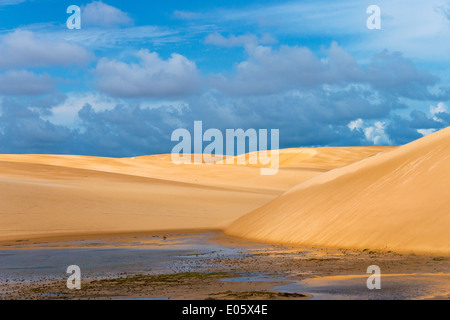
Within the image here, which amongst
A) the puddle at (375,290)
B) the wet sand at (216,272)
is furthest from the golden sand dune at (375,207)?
the puddle at (375,290)

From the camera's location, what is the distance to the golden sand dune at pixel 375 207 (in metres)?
17.7

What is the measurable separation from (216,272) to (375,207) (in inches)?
312

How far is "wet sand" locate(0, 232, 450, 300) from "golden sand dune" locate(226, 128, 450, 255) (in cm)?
101

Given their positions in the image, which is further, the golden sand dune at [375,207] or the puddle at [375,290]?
the golden sand dune at [375,207]

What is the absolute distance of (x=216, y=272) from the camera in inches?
541

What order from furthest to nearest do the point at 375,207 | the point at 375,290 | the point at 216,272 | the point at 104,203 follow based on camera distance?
the point at 104,203
the point at 375,207
the point at 216,272
the point at 375,290

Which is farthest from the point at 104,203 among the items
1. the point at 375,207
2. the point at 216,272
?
the point at 216,272

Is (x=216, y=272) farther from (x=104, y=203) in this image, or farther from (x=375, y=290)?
(x=104, y=203)

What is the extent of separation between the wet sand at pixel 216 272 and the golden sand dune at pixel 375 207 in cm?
101

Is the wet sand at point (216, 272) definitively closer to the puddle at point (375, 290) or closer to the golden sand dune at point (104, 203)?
the puddle at point (375, 290)

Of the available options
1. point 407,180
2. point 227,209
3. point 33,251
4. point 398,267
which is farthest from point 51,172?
point 398,267

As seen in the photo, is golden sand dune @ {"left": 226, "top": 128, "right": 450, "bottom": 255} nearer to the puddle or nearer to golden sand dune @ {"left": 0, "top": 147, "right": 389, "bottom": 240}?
the puddle

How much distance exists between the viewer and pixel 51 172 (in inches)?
2042
